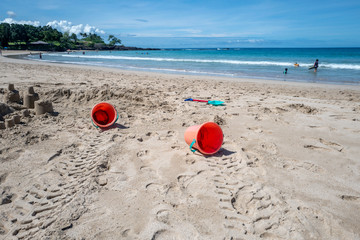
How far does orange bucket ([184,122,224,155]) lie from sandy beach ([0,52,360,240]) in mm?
148

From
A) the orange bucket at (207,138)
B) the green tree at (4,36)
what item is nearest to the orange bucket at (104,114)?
the orange bucket at (207,138)

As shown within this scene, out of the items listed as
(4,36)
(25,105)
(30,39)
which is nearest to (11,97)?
(25,105)

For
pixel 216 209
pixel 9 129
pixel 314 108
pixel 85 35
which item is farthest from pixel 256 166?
pixel 85 35

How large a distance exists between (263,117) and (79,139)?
12.9 ft

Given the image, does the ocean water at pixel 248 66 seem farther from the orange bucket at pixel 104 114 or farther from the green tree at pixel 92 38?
the green tree at pixel 92 38

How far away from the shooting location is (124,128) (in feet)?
14.0

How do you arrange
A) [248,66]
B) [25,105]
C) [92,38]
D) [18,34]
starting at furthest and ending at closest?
[92,38] < [18,34] < [248,66] < [25,105]

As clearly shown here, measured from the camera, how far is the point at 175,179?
2.66m

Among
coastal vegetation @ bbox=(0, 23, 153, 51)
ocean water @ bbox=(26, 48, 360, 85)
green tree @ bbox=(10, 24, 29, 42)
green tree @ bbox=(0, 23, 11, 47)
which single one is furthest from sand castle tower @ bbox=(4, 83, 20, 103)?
green tree @ bbox=(10, 24, 29, 42)

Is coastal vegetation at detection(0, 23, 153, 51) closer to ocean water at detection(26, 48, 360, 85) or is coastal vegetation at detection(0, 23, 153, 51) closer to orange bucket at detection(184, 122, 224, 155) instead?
ocean water at detection(26, 48, 360, 85)

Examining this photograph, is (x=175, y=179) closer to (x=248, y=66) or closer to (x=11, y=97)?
(x=11, y=97)

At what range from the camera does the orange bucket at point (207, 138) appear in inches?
126

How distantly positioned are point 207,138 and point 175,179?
114cm

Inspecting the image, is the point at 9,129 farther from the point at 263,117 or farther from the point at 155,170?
the point at 263,117
